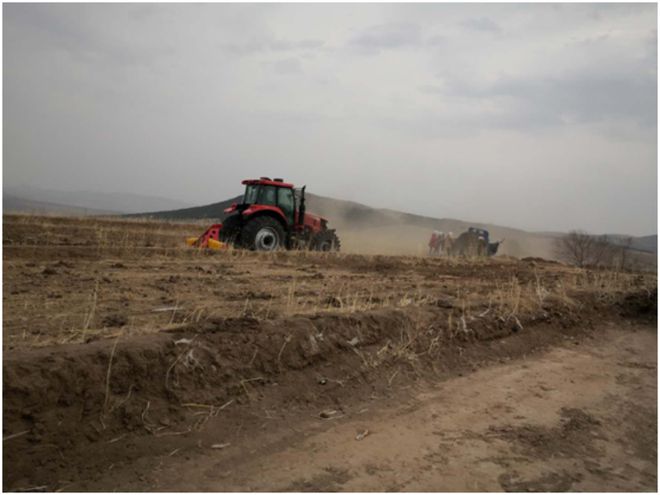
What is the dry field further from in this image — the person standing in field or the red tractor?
the person standing in field

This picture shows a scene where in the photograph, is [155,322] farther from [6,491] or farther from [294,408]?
[6,491]

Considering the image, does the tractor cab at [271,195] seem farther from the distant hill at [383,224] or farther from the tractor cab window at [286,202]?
the distant hill at [383,224]

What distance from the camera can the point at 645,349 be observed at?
7906mm

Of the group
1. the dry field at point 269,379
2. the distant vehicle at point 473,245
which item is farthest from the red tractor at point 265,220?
the distant vehicle at point 473,245

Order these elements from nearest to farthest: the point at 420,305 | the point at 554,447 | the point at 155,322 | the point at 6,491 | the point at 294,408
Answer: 1. the point at 6,491
2. the point at 554,447
3. the point at 294,408
4. the point at 155,322
5. the point at 420,305

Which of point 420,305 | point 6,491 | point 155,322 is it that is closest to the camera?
point 6,491

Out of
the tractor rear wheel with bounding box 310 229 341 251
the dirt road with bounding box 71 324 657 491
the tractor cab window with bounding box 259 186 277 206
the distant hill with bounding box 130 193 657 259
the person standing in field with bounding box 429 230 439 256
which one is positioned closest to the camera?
the dirt road with bounding box 71 324 657 491

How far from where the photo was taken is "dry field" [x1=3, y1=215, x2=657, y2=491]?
3.66 m

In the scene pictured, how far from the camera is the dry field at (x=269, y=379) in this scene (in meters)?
3.66

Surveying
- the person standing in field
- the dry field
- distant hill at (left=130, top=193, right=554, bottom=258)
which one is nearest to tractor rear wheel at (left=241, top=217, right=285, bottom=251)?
the dry field

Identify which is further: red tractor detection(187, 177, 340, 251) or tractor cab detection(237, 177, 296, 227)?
tractor cab detection(237, 177, 296, 227)

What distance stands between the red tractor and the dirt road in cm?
950

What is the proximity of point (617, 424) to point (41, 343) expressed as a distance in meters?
5.25

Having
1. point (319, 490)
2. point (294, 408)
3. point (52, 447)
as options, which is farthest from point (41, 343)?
point (319, 490)
